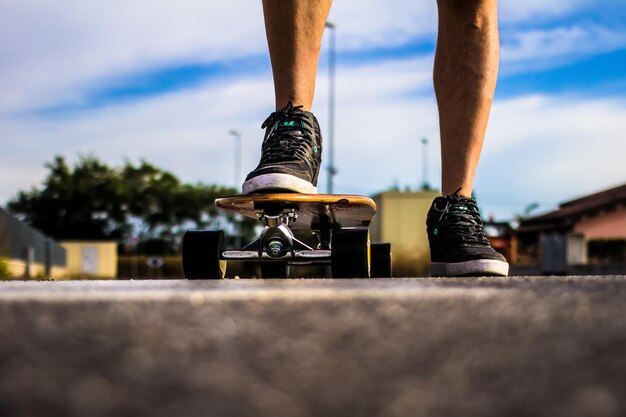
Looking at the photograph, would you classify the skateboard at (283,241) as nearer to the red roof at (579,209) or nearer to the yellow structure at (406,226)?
the yellow structure at (406,226)

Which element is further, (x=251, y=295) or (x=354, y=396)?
(x=251, y=295)

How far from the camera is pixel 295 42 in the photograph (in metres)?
2.56

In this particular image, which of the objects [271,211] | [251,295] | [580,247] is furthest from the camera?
[580,247]

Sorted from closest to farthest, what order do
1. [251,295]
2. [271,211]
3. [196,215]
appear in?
[251,295]
[271,211]
[196,215]

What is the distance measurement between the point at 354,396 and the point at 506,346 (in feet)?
0.42

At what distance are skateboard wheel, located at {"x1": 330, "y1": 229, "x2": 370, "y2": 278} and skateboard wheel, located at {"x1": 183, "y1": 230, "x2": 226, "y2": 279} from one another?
1.56 feet

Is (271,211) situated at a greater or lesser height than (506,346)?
greater

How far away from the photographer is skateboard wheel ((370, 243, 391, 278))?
325cm

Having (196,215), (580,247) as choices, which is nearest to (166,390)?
(580,247)

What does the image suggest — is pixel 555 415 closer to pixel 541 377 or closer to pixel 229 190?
pixel 541 377

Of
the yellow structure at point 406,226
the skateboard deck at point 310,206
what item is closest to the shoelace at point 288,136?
the skateboard deck at point 310,206

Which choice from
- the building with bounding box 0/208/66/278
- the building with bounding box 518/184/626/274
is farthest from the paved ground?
the building with bounding box 518/184/626/274

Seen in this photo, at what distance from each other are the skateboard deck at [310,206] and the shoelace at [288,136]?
0.45ft

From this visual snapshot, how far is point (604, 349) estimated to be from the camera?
584mm
